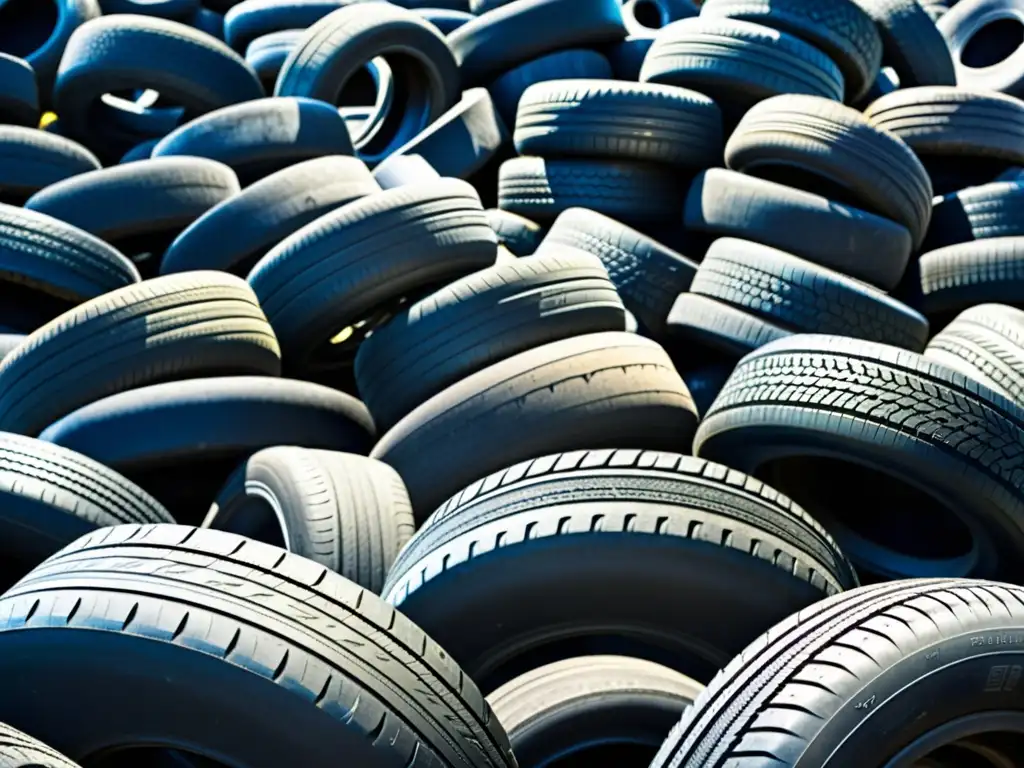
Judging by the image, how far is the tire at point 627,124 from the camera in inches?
194

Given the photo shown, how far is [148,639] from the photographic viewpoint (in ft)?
7.25

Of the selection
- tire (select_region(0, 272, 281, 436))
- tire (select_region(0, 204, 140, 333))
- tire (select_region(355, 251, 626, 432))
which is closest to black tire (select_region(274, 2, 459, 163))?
tire (select_region(0, 204, 140, 333))

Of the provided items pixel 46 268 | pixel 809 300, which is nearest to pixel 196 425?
pixel 46 268

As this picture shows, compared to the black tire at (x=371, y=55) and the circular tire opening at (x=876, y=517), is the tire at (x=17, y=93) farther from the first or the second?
the circular tire opening at (x=876, y=517)

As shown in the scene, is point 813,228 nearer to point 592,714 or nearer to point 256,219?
point 256,219

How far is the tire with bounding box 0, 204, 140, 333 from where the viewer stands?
4.49m

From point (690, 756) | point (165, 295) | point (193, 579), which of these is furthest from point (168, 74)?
point (690, 756)

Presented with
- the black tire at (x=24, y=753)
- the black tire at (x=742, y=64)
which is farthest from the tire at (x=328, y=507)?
the black tire at (x=742, y=64)

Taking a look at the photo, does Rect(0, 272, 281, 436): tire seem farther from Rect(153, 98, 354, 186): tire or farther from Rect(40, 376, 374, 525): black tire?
Rect(153, 98, 354, 186): tire

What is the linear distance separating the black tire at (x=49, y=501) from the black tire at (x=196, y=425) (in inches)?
10.2

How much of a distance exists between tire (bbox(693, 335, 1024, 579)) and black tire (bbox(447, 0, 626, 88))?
279 centimetres

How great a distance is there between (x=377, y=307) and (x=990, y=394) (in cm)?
204

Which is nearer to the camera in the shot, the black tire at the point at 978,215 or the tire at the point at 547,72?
the black tire at the point at 978,215

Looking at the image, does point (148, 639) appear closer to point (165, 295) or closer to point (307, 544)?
point (307, 544)
